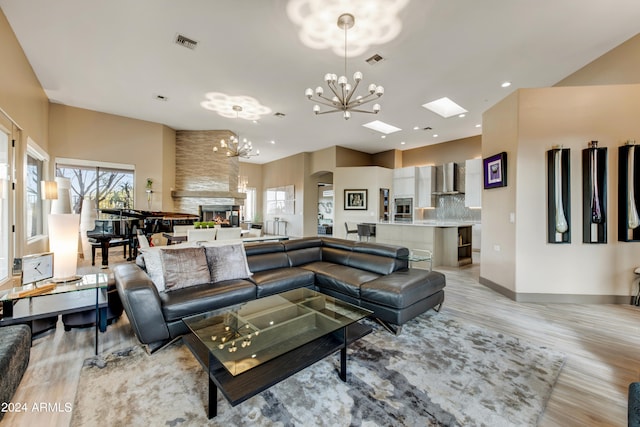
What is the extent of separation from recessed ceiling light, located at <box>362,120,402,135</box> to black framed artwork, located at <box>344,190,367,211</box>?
228cm

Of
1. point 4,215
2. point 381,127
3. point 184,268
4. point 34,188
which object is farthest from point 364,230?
point 34,188

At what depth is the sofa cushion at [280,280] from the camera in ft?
9.75

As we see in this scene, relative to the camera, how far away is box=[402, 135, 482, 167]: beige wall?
820 centimetres

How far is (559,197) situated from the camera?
11.9 ft

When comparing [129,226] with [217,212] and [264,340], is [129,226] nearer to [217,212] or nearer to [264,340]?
[217,212]

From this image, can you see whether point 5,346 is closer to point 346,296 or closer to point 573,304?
point 346,296

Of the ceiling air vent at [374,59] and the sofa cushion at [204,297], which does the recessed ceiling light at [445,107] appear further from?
the sofa cushion at [204,297]

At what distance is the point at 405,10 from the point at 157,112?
6094mm

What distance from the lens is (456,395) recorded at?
1.79 m

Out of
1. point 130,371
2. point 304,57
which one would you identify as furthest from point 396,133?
point 130,371

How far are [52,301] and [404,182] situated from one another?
9.01 metres

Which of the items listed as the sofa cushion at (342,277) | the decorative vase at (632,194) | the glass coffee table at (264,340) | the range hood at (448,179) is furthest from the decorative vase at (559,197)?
the range hood at (448,179)

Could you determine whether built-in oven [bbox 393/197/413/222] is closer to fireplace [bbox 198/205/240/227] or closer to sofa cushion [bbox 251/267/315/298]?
fireplace [bbox 198/205/240/227]

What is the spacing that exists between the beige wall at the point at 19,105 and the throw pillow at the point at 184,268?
308 cm
